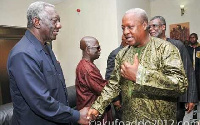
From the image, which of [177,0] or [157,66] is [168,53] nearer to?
[157,66]

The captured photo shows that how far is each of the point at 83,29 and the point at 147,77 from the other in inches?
153

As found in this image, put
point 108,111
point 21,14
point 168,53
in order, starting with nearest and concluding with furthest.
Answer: point 168,53 < point 108,111 < point 21,14

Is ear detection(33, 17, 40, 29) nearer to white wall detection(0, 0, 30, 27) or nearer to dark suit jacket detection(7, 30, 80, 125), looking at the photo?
dark suit jacket detection(7, 30, 80, 125)

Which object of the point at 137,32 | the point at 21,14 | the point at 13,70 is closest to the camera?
the point at 13,70

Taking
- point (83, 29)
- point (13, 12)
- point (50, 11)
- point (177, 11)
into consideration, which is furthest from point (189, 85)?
point (177, 11)

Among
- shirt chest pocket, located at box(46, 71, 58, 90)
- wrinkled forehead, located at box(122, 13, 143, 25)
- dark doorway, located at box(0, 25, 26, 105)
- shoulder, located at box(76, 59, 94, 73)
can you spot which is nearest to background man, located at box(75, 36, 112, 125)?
shoulder, located at box(76, 59, 94, 73)

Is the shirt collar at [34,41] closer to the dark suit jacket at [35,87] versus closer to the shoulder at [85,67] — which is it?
the dark suit jacket at [35,87]

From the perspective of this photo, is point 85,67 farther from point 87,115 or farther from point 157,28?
point 157,28

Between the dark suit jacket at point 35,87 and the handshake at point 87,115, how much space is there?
68 mm

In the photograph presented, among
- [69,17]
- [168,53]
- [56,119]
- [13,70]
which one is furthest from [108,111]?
[69,17]

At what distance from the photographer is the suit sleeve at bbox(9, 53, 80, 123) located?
127 cm

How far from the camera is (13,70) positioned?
130 cm

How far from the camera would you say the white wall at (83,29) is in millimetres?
4430

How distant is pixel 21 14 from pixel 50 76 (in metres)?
3.97
